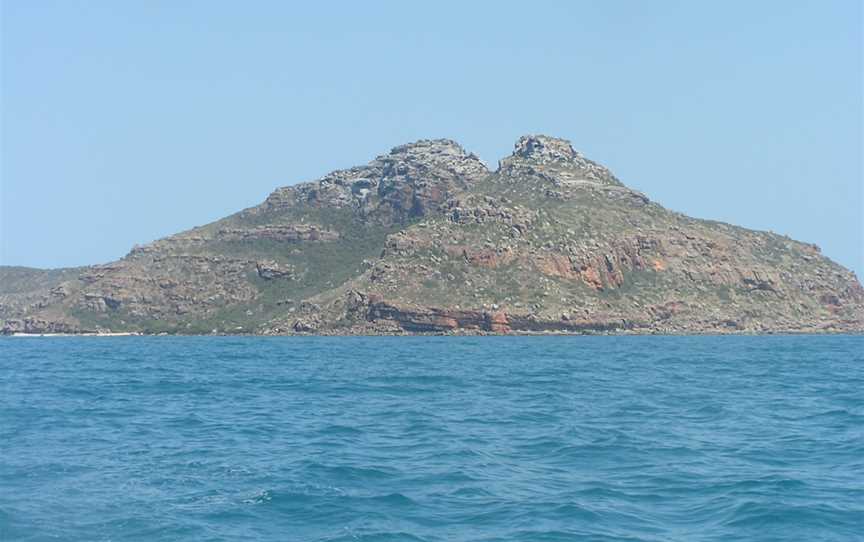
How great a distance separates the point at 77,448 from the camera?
98.0 feet

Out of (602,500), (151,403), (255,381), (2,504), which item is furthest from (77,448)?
(255,381)

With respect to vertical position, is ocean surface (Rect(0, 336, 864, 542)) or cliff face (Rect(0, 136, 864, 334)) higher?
cliff face (Rect(0, 136, 864, 334))

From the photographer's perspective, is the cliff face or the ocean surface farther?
the cliff face

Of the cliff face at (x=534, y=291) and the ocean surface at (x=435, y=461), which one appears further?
the cliff face at (x=534, y=291)

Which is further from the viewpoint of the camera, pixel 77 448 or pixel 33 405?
pixel 33 405

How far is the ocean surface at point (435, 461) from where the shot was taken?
20.6 m

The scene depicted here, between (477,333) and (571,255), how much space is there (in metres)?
28.6

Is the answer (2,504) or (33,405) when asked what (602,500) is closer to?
(2,504)

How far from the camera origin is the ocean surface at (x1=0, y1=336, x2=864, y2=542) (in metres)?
20.6

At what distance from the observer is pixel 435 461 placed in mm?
27203

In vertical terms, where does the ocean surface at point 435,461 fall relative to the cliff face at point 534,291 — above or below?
below

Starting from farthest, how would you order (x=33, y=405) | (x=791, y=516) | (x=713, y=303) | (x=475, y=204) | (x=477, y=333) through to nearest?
(x=475, y=204) → (x=713, y=303) → (x=477, y=333) → (x=33, y=405) → (x=791, y=516)

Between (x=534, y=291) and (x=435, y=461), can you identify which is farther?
(x=534, y=291)

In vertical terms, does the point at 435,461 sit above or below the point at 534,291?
below
